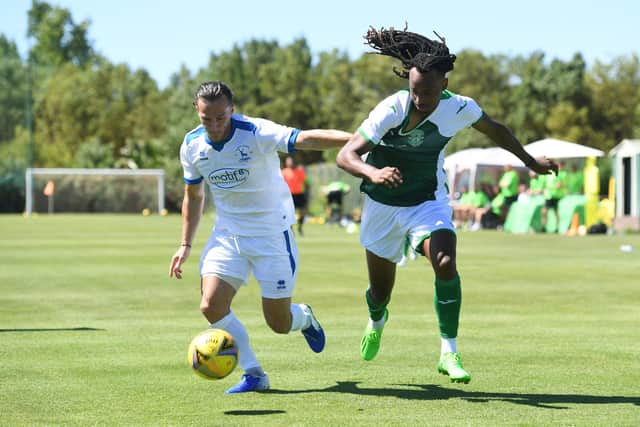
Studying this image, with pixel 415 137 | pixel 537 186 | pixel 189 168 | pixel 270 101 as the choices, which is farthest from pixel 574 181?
pixel 270 101

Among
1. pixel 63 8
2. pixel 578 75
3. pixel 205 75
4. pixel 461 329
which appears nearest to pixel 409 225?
pixel 461 329

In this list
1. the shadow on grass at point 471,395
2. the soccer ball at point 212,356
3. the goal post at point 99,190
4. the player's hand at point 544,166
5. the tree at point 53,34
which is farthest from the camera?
the tree at point 53,34

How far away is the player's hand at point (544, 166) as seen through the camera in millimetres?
8406

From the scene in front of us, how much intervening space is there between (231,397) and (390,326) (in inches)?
176

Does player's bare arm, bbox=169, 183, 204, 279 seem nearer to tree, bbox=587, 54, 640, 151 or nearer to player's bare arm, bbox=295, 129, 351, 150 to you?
player's bare arm, bbox=295, 129, 351, 150

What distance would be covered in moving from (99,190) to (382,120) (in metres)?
66.4

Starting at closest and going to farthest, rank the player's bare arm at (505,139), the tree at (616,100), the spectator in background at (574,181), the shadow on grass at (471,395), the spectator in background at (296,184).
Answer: the shadow on grass at (471,395)
the player's bare arm at (505,139)
the spectator in background at (296,184)
the spectator in background at (574,181)
the tree at (616,100)

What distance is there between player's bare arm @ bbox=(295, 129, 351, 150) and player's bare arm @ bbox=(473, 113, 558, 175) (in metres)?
1.12

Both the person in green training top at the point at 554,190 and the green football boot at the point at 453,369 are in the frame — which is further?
the person in green training top at the point at 554,190

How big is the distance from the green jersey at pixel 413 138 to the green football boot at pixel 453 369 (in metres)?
1.20

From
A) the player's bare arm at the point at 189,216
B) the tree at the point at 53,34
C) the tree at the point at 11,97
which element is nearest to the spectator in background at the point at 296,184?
the player's bare arm at the point at 189,216

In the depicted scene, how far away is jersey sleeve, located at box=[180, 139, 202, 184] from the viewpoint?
8.07m

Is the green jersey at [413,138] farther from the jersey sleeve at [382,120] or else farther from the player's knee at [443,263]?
the player's knee at [443,263]

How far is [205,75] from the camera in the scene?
9125 cm
